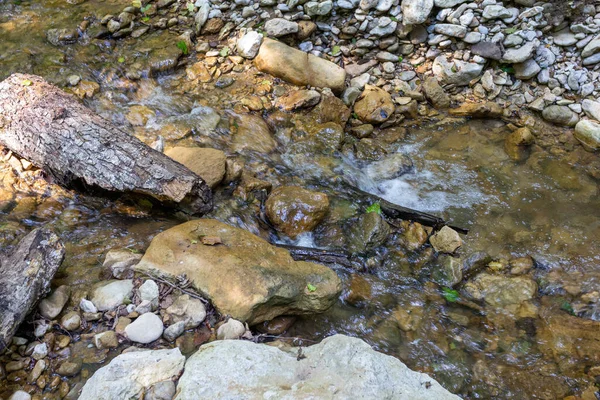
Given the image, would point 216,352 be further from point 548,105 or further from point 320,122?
point 548,105

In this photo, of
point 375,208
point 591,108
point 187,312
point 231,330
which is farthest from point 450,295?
point 591,108

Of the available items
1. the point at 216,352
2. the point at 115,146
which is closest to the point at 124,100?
the point at 115,146

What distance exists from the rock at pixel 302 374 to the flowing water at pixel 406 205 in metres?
0.79

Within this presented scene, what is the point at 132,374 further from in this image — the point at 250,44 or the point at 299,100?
the point at 250,44

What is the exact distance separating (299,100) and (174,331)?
12.6ft

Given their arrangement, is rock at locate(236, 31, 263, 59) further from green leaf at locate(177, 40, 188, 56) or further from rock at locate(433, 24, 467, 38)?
rock at locate(433, 24, 467, 38)

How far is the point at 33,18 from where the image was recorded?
241 inches

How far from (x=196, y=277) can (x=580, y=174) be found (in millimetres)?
5139

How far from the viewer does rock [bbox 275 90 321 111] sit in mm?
5559

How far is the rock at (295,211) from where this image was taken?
Result: 4.08 meters

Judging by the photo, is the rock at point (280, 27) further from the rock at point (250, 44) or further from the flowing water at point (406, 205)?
the flowing water at point (406, 205)

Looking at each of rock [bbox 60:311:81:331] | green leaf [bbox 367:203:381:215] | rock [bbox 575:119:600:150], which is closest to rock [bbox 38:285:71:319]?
rock [bbox 60:311:81:331]

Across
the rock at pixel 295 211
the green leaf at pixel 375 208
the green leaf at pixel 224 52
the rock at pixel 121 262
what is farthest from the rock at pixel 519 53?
→ the rock at pixel 121 262

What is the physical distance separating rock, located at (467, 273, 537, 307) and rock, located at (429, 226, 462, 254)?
0.39 metres
